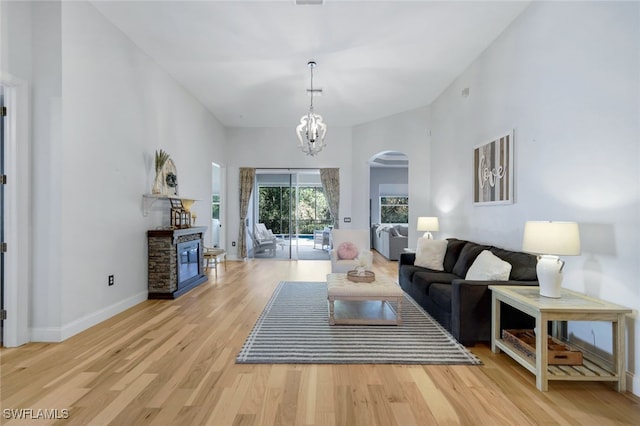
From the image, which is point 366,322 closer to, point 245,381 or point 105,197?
point 245,381

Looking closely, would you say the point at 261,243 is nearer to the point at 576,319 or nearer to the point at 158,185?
the point at 158,185

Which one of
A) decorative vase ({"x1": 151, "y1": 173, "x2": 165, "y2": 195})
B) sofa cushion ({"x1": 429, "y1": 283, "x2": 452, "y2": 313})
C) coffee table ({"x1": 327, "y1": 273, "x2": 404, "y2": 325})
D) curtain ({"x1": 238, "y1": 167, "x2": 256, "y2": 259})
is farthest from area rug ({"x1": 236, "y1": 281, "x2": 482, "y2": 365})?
curtain ({"x1": 238, "y1": 167, "x2": 256, "y2": 259})

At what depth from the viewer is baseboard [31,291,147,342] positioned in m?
2.81

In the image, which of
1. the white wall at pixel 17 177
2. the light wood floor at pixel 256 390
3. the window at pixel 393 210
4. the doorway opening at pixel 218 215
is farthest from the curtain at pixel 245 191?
the window at pixel 393 210

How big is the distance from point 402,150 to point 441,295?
427 centimetres

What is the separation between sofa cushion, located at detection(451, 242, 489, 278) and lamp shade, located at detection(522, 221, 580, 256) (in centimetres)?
140

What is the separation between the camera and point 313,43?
12.7 feet

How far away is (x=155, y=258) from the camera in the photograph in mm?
4262

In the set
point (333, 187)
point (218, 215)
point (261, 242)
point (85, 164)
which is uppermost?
point (333, 187)

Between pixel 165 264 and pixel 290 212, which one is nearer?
pixel 165 264

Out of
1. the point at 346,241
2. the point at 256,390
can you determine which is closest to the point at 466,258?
the point at 346,241

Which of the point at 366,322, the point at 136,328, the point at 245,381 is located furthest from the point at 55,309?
the point at 366,322

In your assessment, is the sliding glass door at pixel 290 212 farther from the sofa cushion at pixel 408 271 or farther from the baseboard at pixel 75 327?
the baseboard at pixel 75 327

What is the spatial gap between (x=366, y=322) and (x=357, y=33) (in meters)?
3.25
